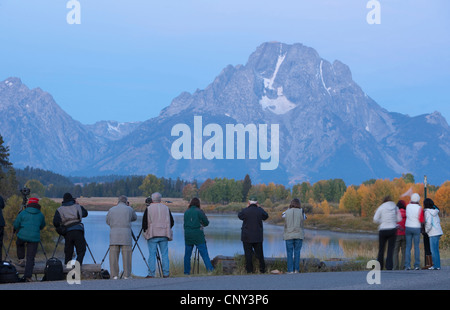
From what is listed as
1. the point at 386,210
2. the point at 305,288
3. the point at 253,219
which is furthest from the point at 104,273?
the point at 386,210

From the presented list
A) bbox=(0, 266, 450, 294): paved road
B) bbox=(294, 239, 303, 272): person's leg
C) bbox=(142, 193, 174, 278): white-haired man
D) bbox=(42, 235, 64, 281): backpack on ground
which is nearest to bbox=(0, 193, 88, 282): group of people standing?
bbox=(42, 235, 64, 281): backpack on ground

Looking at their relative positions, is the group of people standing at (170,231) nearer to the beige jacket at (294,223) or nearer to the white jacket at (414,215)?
the beige jacket at (294,223)

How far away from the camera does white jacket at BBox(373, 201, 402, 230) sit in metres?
18.4

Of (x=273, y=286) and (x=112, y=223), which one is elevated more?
(x=112, y=223)

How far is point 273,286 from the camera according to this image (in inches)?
555

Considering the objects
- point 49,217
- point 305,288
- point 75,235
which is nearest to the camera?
point 305,288

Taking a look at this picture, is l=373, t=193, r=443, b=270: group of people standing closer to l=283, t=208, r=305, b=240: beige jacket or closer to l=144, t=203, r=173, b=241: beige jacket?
l=283, t=208, r=305, b=240: beige jacket

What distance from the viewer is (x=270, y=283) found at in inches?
582
